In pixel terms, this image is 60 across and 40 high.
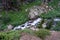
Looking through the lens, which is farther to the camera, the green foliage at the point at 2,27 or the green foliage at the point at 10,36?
the green foliage at the point at 2,27

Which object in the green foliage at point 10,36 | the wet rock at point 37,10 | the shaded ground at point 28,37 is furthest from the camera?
the wet rock at point 37,10

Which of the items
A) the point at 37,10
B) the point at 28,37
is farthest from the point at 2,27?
the point at 28,37

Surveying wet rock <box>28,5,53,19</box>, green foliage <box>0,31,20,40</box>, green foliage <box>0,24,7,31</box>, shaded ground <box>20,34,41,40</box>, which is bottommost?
green foliage <box>0,24,7,31</box>

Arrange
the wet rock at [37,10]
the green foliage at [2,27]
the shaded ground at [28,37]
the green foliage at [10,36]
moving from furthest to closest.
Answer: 1. the wet rock at [37,10]
2. the green foliage at [2,27]
3. the shaded ground at [28,37]
4. the green foliage at [10,36]

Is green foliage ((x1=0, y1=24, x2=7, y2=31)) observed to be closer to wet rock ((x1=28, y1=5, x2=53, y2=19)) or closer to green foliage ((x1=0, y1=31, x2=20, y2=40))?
wet rock ((x1=28, y1=5, x2=53, y2=19))

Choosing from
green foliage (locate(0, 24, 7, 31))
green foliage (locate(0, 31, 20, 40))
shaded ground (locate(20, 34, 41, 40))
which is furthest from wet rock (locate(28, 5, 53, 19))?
green foliage (locate(0, 31, 20, 40))

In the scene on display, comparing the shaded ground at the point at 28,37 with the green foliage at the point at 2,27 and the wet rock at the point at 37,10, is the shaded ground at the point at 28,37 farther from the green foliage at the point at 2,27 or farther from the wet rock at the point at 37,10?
the wet rock at the point at 37,10

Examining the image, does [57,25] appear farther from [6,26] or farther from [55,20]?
[6,26]

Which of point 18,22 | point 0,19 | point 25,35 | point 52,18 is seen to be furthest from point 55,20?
point 25,35

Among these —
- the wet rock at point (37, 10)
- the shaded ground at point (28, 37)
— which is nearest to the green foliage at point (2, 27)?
the wet rock at point (37, 10)

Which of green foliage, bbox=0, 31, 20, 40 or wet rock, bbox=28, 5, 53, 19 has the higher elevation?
green foliage, bbox=0, 31, 20, 40

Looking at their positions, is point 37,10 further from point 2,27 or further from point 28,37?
point 28,37
